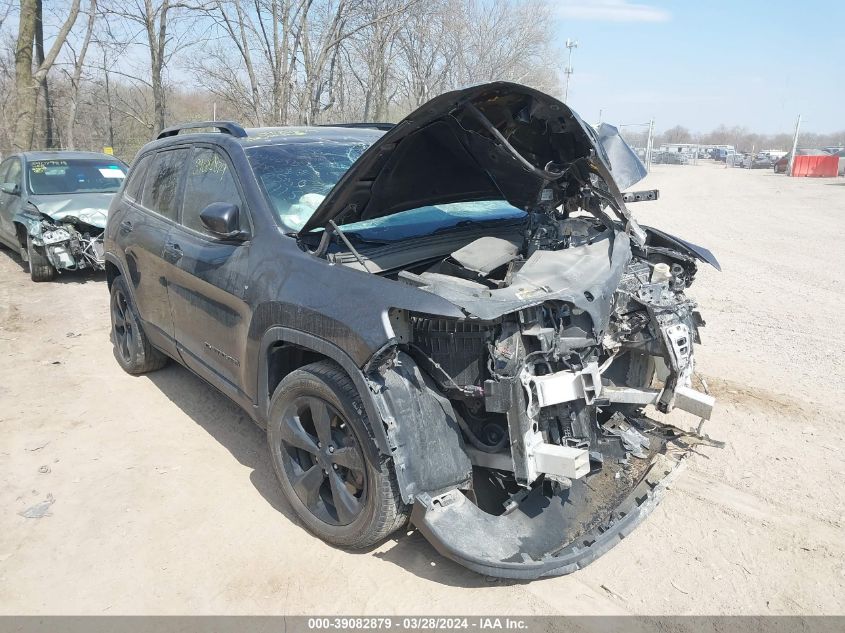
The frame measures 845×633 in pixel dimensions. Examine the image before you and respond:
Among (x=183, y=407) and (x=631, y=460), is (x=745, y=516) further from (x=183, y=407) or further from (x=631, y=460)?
(x=183, y=407)

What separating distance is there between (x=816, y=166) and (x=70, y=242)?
38.3 metres

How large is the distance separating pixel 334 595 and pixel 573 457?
125 cm

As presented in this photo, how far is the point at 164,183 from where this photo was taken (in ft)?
14.4

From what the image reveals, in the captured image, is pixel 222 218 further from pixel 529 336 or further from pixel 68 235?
pixel 68 235

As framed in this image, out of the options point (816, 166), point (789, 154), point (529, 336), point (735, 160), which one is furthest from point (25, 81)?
point (735, 160)

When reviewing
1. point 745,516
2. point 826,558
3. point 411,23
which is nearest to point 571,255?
point 745,516

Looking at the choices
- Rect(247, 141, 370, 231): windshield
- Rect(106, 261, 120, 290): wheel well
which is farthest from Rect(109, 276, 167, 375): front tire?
Rect(247, 141, 370, 231): windshield

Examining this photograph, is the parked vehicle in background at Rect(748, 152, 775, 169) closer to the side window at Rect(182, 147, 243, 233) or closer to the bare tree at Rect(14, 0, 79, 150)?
the bare tree at Rect(14, 0, 79, 150)

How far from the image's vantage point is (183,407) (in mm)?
4672

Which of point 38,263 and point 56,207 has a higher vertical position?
point 56,207

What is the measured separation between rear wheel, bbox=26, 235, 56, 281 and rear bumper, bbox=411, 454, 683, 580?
802 cm

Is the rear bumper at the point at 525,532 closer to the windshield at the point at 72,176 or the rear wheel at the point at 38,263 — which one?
the rear wheel at the point at 38,263

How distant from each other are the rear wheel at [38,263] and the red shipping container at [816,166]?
38.3 metres

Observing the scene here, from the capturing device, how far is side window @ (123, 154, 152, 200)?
4773mm
